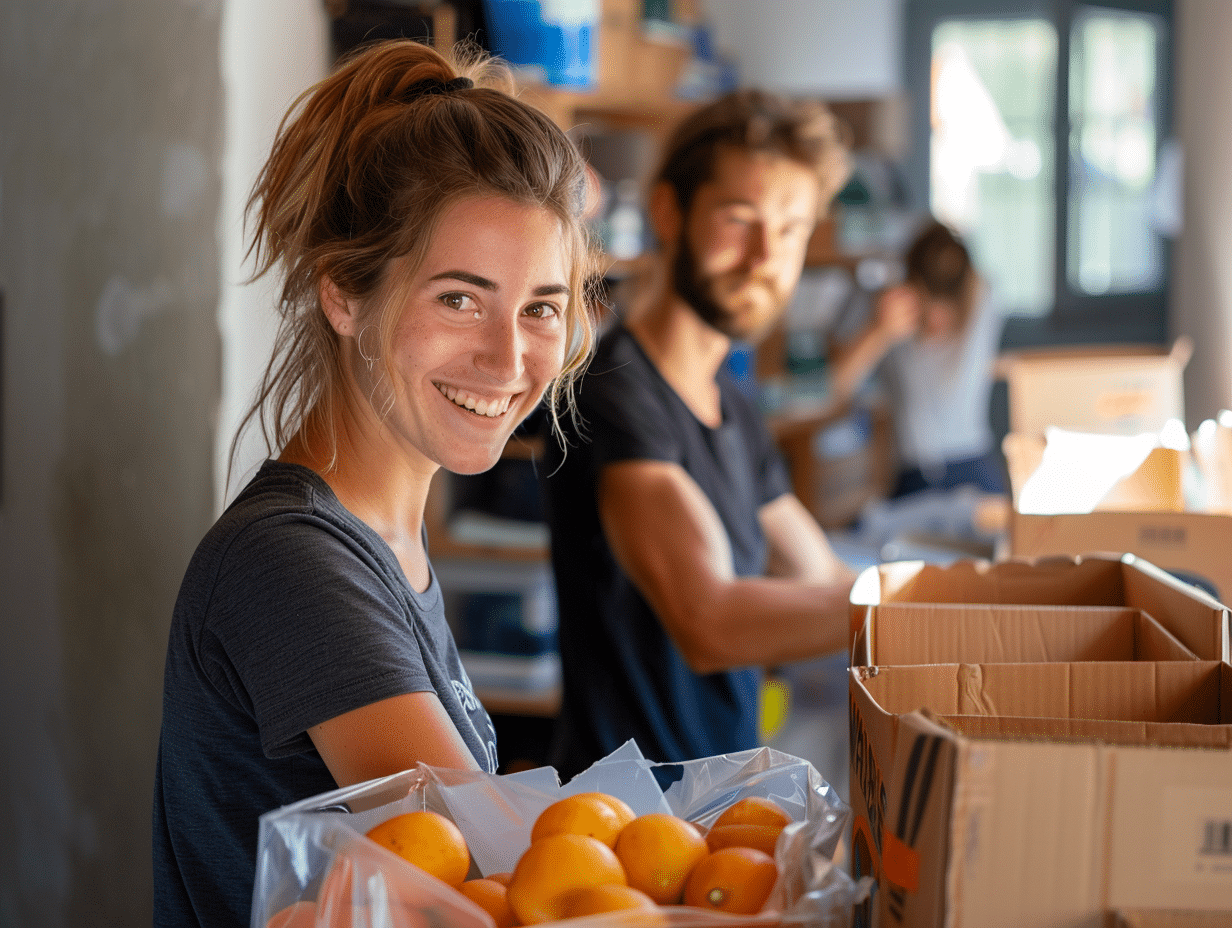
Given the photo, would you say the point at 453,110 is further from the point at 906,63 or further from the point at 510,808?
the point at 906,63

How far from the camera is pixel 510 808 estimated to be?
80 centimetres

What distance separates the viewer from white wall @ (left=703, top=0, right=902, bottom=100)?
5395 millimetres

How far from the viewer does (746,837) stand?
74 centimetres

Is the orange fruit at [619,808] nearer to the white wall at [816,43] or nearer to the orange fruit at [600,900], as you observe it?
the orange fruit at [600,900]

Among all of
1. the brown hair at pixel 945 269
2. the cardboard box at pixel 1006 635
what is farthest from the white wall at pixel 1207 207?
the cardboard box at pixel 1006 635

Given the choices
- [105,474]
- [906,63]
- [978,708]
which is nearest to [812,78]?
[906,63]

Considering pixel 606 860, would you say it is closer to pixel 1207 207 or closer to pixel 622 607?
pixel 622 607

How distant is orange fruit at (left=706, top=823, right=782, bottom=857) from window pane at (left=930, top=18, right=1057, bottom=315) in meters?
5.11

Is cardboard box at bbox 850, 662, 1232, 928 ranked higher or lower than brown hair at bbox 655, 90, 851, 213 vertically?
lower

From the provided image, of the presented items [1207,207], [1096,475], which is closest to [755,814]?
[1096,475]

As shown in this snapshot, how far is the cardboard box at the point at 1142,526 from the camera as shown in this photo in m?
1.47

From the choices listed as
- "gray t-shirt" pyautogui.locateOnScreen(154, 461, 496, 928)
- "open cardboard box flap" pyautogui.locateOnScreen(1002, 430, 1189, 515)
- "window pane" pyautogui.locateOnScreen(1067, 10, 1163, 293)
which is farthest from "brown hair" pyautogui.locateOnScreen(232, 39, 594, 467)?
"window pane" pyautogui.locateOnScreen(1067, 10, 1163, 293)

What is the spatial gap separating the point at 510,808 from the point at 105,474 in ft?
3.44

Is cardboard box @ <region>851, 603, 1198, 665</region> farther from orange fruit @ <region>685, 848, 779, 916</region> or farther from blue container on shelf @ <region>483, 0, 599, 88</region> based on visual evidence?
blue container on shelf @ <region>483, 0, 599, 88</region>
